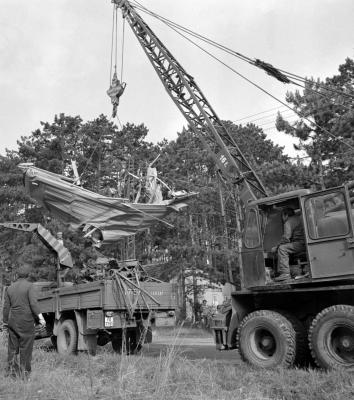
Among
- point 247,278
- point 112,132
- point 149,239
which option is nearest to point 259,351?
point 247,278

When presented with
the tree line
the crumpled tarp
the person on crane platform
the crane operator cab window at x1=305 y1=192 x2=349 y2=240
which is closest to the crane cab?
the crane operator cab window at x1=305 y1=192 x2=349 y2=240

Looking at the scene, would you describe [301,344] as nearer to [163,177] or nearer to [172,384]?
[172,384]

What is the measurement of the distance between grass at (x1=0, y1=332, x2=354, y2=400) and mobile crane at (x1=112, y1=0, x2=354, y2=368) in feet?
2.41

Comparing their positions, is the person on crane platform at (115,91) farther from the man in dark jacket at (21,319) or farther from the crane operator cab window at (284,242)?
the man in dark jacket at (21,319)

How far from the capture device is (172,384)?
17.6ft

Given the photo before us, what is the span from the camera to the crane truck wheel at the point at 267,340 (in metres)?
8.05

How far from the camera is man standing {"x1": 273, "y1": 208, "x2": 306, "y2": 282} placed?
8547mm

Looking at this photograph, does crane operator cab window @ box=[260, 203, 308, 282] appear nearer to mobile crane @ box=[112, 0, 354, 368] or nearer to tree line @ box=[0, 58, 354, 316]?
mobile crane @ box=[112, 0, 354, 368]

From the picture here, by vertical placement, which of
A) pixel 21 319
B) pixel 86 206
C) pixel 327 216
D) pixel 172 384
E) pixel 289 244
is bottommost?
pixel 172 384

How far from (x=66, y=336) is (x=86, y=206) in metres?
3.32

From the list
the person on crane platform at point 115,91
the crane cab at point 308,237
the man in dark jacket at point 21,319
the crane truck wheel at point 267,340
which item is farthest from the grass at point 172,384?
the person on crane platform at point 115,91

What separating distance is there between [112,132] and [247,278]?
1191 inches

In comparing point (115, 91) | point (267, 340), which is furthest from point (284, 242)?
point (115, 91)

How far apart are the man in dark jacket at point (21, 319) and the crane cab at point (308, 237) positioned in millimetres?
3975
